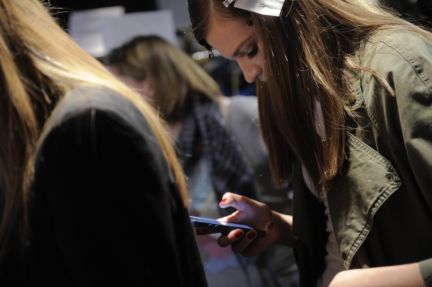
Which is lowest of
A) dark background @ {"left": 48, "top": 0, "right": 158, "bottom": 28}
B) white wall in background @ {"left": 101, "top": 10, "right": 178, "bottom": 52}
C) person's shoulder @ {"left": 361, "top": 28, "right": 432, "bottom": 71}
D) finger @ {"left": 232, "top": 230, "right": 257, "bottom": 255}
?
dark background @ {"left": 48, "top": 0, "right": 158, "bottom": 28}

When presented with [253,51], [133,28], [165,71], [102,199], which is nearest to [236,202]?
[253,51]

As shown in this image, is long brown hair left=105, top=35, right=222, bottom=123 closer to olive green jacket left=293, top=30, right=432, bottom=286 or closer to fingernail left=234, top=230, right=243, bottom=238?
fingernail left=234, top=230, right=243, bottom=238

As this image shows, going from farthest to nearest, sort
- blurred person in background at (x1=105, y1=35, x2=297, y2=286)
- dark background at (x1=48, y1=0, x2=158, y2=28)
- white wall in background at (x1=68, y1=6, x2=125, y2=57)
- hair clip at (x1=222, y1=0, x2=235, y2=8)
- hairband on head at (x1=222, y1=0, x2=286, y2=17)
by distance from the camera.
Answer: dark background at (x1=48, y1=0, x2=158, y2=28) → white wall in background at (x1=68, y1=6, x2=125, y2=57) → blurred person in background at (x1=105, y1=35, x2=297, y2=286) → hair clip at (x1=222, y1=0, x2=235, y2=8) → hairband on head at (x1=222, y1=0, x2=286, y2=17)

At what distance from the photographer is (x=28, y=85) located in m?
0.87

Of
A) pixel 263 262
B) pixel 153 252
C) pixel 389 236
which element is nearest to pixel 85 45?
pixel 263 262

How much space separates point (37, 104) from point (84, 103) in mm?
76

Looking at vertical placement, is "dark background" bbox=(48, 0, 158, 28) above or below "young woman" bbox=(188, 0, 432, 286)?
below

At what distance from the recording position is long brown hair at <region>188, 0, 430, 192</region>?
4.19 ft

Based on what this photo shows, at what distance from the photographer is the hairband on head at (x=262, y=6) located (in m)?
1.26

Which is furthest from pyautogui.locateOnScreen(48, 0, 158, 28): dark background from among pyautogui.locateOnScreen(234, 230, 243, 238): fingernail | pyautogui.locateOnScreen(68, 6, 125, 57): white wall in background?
pyautogui.locateOnScreen(234, 230, 243, 238): fingernail

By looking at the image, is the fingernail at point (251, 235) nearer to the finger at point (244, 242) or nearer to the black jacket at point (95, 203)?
the finger at point (244, 242)

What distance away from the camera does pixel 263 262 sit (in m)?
2.83

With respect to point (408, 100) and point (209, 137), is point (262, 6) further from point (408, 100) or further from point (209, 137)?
point (209, 137)

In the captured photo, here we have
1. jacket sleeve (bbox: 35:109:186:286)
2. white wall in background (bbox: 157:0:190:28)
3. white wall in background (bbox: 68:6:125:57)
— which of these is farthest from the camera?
white wall in background (bbox: 157:0:190:28)
